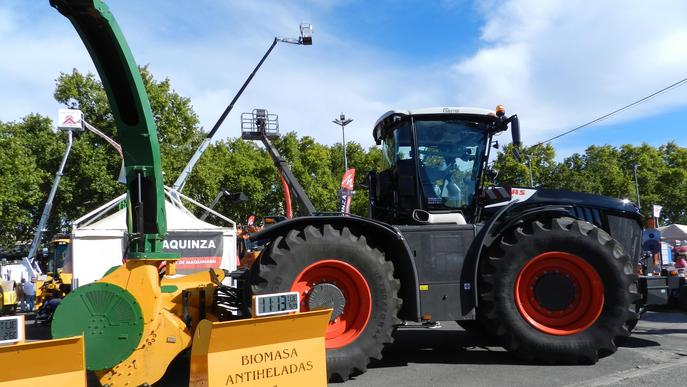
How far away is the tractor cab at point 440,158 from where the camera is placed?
231 inches

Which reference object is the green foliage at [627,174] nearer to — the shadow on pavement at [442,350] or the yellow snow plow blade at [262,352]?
the shadow on pavement at [442,350]

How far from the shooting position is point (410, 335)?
24.0 ft

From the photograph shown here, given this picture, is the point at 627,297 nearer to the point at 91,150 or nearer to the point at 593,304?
the point at 593,304

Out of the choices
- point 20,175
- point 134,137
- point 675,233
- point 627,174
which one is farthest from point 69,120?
point 627,174

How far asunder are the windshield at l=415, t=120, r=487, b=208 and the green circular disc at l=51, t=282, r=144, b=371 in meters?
3.41

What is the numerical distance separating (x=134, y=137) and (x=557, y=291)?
4636 mm

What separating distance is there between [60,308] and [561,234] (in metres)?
4.94

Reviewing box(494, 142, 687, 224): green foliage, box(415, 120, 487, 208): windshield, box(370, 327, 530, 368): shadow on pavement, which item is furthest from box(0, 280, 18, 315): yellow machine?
box(494, 142, 687, 224): green foliage

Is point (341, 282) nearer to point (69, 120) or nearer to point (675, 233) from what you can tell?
point (69, 120)

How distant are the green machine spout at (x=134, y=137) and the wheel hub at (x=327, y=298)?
1.45m

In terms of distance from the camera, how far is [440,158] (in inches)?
233

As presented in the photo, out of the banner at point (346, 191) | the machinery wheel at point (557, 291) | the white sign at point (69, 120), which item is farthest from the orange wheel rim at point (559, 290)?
the white sign at point (69, 120)

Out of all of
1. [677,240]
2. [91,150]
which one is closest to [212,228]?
[91,150]

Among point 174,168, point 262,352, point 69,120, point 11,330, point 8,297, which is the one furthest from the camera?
point 174,168
